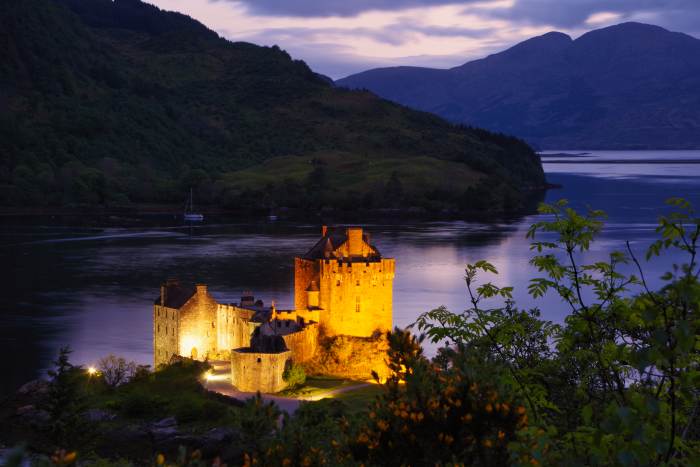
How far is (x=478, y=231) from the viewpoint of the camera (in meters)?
119

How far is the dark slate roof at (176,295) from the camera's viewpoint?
1756 inches

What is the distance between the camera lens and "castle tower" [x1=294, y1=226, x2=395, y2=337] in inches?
1718

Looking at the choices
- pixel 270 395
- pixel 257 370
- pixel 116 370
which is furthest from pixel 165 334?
pixel 270 395

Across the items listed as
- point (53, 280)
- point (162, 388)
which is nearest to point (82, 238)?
point (53, 280)

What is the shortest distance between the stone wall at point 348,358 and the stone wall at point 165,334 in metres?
7.00

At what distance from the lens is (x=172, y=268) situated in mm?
82375

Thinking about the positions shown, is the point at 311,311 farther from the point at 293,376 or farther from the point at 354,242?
the point at 293,376

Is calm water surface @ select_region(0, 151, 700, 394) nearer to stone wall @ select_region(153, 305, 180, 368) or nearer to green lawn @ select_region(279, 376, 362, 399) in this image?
stone wall @ select_region(153, 305, 180, 368)

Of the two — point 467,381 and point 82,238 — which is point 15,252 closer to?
point 82,238

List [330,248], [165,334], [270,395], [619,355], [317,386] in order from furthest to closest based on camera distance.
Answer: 1. [165,334]
2. [330,248]
3. [317,386]
4. [270,395]
5. [619,355]

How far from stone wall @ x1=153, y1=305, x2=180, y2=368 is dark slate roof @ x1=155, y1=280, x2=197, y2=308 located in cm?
31

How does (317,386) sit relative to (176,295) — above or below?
below

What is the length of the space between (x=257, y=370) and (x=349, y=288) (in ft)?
23.2

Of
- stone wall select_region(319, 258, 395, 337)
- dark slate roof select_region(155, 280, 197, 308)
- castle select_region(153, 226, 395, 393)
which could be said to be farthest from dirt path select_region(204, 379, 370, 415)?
dark slate roof select_region(155, 280, 197, 308)
